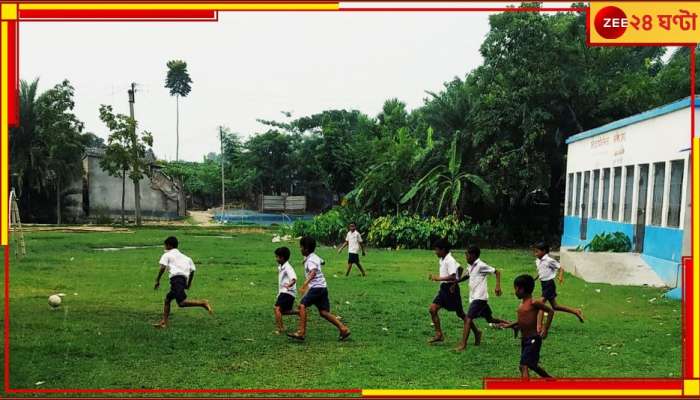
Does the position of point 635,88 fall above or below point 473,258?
above

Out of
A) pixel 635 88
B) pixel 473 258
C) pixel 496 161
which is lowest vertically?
pixel 473 258

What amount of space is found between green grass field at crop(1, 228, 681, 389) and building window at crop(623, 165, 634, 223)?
287cm

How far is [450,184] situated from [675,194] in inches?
401

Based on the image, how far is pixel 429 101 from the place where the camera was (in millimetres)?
27281

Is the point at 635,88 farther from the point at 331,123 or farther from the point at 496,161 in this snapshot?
the point at 331,123

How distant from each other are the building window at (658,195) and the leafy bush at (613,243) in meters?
1.15

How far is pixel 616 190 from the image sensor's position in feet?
54.3

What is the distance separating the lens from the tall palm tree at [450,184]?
856 inches

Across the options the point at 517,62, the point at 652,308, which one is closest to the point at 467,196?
the point at 517,62

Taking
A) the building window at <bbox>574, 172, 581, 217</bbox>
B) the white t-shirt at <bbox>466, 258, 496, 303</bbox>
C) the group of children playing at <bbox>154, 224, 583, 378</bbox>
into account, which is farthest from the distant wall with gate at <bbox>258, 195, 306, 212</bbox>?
the white t-shirt at <bbox>466, 258, 496, 303</bbox>

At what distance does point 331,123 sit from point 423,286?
18.8 m

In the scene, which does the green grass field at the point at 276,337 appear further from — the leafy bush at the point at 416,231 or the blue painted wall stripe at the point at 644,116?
the leafy bush at the point at 416,231

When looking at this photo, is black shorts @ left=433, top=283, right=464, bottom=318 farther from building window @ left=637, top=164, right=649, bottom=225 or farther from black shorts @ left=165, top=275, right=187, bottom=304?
building window @ left=637, top=164, right=649, bottom=225

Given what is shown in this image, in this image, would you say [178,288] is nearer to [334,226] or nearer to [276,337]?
[276,337]
